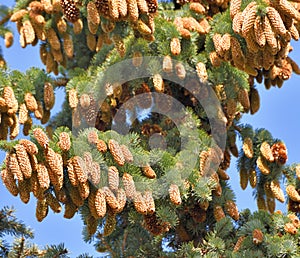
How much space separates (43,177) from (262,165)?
156cm

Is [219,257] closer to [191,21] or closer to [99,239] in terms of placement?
[99,239]

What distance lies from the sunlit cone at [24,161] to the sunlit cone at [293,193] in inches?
68.0

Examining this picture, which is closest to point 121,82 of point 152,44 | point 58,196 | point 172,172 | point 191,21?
point 152,44

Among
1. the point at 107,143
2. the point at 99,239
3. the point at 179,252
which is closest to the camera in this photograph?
the point at 107,143

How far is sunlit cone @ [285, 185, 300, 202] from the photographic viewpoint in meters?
4.24

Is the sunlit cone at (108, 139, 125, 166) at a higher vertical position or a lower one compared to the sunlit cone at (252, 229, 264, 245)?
higher

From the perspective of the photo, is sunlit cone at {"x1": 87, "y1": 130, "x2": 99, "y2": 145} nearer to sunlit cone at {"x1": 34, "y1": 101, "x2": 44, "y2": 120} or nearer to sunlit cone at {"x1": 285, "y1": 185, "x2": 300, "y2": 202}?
sunlit cone at {"x1": 34, "y1": 101, "x2": 44, "y2": 120}

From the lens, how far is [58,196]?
3387 mm

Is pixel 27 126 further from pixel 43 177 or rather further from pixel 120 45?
pixel 43 177

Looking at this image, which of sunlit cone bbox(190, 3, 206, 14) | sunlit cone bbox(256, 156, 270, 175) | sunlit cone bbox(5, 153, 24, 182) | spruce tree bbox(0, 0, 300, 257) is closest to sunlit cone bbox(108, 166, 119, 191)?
spruce tree bbox(0, 0, 300, 257)

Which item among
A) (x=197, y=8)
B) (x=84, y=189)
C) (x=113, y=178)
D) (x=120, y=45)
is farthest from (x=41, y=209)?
(x=197, y=8)

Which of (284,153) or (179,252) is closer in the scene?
(179,252)

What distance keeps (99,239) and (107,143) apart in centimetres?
107

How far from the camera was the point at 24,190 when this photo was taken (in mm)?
3246
